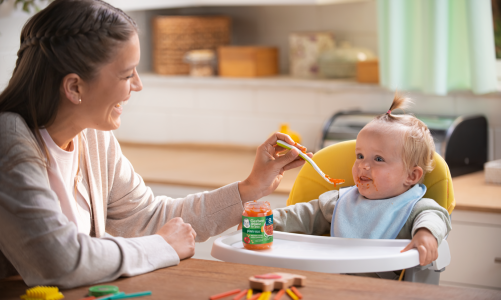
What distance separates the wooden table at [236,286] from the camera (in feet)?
3.90

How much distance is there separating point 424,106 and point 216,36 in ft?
4.11

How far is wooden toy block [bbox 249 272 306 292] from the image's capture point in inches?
47.6

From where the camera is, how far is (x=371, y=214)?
1700mm

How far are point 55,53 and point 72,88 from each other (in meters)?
0.08

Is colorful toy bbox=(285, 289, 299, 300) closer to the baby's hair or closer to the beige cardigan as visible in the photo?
the beige cardigan

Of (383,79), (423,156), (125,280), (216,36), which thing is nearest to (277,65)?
(216,36)

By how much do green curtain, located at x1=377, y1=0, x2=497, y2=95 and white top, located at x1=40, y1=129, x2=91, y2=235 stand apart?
1.78m

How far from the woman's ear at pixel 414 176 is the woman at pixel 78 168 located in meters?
0.30

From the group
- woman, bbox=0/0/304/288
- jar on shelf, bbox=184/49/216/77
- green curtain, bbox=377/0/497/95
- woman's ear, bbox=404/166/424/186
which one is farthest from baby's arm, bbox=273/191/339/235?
jar on shelf, bbox=184/49/216/77

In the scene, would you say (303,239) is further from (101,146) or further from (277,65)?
(277,65)

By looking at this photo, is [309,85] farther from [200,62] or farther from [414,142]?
[414,142]

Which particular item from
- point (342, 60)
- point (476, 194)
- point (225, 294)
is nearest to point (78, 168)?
point (225, 294)

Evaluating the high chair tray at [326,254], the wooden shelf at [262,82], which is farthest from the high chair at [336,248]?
the wooden shelf at [262,82]

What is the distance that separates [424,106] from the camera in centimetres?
299
